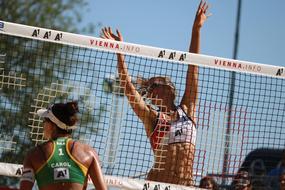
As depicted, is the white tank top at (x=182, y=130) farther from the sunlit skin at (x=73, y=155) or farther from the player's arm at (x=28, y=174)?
the player's arm at (x=28, y=174)

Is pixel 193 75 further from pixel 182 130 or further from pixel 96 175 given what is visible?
pixel 96 175

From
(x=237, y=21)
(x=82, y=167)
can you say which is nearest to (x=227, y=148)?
(x=82, y=167)

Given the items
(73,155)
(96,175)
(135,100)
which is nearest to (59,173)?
(73,155)

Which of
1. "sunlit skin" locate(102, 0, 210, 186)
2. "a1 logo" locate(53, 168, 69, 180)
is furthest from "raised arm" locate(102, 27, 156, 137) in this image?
"a1 logo" locate(53, 168, 69, 180)

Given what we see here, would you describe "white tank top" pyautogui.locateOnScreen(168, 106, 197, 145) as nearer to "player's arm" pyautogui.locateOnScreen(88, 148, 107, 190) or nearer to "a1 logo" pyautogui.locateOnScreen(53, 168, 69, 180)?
"player's arm" pyautogui.locateOnScreen(88, 148, 107, 190)

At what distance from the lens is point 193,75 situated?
37.9 ft

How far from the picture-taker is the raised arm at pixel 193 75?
1142cm

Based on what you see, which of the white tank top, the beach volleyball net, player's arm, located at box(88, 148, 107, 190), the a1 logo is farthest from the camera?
the beach volleyball net

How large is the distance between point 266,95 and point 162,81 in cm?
162

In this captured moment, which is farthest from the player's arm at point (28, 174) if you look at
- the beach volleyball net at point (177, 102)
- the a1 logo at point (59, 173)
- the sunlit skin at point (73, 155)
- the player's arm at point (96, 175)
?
the beach volleyball net at point (177, 102)

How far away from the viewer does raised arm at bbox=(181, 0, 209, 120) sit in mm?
11422

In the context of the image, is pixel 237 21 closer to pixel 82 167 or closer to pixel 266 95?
pixel 266 95

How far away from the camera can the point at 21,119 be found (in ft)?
46.1

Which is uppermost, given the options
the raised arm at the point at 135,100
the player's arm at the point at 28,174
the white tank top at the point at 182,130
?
the raised arm at the point at 135,100
